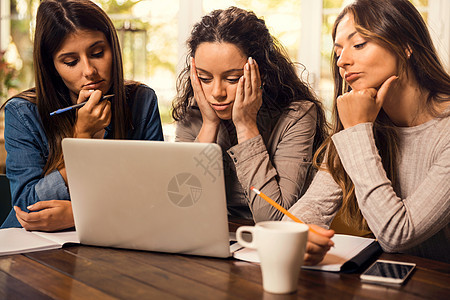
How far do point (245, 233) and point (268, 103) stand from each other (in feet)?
2.08

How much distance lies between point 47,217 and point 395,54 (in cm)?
94

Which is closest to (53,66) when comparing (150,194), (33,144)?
(33,144)

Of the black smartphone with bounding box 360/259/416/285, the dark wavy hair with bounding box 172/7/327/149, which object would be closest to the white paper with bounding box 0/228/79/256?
the black smartphone with bounding box 360/259/416/285

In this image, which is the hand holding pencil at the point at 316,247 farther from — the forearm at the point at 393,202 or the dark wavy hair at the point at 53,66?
the dark wavy hair at the point at 53,66

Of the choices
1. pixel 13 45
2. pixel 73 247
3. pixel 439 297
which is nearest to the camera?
pixel 439 297

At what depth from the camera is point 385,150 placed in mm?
1354

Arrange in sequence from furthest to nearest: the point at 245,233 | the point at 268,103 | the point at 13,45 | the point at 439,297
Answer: the point at 13,45 → the point at 268,103 → the point at 245,233 → the point at 439,297

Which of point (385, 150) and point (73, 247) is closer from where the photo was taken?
point (73, 247)

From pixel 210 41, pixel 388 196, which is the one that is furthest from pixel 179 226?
pixel 210 41

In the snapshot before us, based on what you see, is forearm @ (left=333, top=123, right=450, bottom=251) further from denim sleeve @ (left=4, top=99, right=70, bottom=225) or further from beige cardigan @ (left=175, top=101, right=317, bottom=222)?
denim sleeve @ (left=4, top=99, right=70, bottom=225)

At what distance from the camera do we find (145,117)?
177 centimetres

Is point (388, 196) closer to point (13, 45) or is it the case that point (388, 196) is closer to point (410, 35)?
point (410, 35)

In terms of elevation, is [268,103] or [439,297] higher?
[268,103]

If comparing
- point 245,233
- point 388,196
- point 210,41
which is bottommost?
point 245,233
